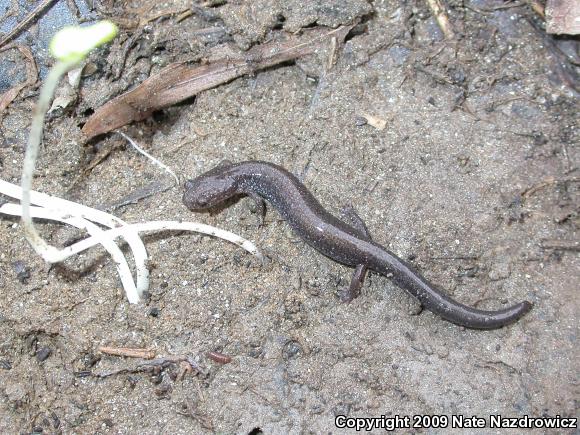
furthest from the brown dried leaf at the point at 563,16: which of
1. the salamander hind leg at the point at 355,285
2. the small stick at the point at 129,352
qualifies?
the small stick at the point at 129,352

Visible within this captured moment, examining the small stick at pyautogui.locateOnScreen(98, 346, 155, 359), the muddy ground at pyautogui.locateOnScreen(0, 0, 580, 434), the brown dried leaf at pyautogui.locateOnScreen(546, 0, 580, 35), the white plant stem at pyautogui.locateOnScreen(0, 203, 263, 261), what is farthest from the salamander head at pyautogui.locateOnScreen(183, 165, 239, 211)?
the brown dried leaf at pyautogui.locateOnScreen(546, 0, 580, 35)

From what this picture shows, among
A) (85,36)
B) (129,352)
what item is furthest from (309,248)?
(85,36)

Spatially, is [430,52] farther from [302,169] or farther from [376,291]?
[376,291]

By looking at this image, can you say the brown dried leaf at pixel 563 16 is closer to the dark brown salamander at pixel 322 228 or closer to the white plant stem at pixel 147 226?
the dark brown salamander at pixel 322 228

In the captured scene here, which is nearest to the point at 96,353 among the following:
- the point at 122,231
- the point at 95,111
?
the point at 122,231

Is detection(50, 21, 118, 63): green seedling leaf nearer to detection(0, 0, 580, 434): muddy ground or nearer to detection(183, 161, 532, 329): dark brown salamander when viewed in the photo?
detection(0, 0, 580, 434): muddy ground

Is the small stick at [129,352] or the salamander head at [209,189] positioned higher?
the salamander head at [209,189]

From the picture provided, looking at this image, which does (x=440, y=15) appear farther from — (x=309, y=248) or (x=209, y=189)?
(x=209, y=189)
